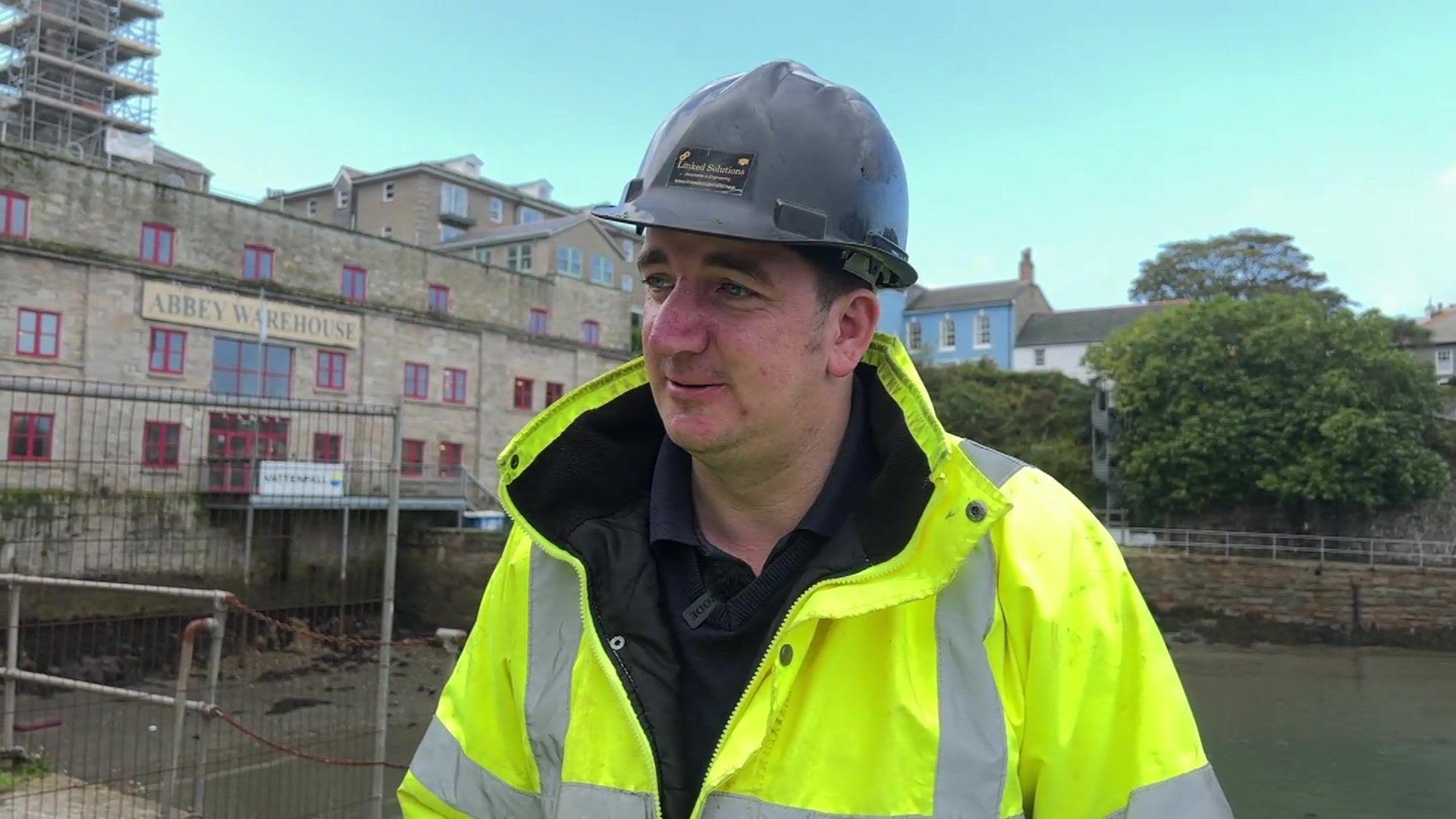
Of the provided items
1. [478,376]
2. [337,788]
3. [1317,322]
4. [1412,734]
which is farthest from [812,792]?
[1317,322]

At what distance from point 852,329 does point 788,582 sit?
0.49 meters

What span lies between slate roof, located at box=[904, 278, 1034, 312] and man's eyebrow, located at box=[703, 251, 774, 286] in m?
47.3

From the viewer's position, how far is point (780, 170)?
1750mm

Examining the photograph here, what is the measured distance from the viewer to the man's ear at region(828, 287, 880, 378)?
1831 millimetres

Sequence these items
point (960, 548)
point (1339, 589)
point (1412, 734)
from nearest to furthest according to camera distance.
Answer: point (960, 548) → point (1412, 734) → point (1339, 589)

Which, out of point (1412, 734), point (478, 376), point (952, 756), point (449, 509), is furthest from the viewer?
point (478, 376)

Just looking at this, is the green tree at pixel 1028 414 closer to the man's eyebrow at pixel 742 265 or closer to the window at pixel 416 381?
the window at pixel 416 381

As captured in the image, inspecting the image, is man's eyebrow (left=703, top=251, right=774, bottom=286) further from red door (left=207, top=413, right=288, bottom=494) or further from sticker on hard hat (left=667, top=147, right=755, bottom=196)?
red door (left=207, top=413, right=288, bottom=494)

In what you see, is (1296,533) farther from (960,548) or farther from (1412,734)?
(960,548)

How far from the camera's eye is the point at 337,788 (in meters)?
7.52

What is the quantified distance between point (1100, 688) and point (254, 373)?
28659 mm

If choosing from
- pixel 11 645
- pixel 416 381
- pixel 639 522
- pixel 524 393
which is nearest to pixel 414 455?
pixel 416 381

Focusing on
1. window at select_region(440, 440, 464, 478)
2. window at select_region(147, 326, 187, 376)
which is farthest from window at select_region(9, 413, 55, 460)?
window at select_region(440, 440, 464, 478)

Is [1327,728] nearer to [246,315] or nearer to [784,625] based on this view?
[784,625]
